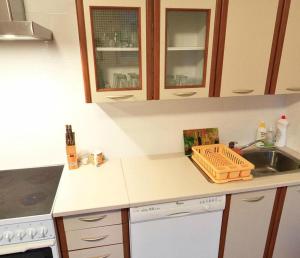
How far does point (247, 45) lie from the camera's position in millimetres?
1399

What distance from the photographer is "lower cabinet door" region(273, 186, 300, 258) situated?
59.7 inches

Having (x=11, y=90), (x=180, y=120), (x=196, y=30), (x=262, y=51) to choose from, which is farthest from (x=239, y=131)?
(x=11, y=90)

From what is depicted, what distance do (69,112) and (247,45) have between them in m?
1.21

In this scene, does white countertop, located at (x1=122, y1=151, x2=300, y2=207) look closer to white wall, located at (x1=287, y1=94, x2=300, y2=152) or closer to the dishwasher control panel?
the dishwasher control panel

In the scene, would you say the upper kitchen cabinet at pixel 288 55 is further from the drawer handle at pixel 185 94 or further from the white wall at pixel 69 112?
the drawer handle at pixel 185 94

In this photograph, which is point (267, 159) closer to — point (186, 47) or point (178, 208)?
point (178, 208)

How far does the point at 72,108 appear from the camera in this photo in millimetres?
1611

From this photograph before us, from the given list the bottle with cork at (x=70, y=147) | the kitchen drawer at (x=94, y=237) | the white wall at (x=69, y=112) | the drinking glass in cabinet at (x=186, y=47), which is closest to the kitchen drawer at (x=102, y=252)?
the kitchen drawer at (x=94, y=237)

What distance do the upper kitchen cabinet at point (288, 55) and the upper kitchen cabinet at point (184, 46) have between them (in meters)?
0.43

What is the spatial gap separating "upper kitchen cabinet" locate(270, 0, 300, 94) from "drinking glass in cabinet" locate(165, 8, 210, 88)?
482 millimetres

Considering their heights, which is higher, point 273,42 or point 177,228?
point 273,42

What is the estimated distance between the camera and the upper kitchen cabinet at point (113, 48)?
1.21 metres

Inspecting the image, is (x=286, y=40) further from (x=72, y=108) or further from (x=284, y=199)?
(x=72, y=108)

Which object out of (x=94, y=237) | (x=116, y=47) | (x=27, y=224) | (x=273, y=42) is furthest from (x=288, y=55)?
(x=27, y=224)
